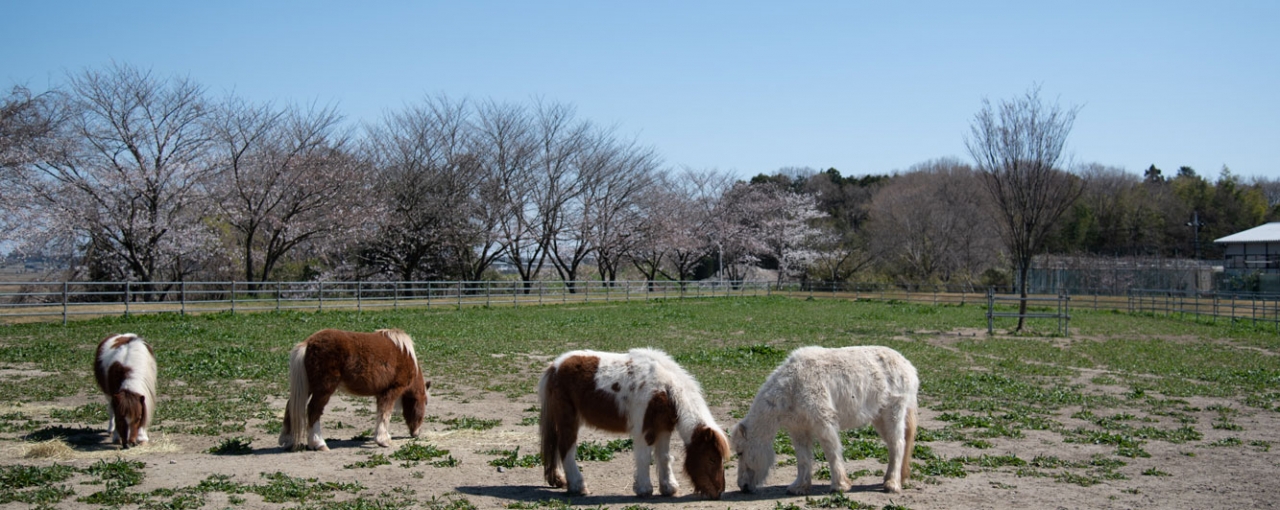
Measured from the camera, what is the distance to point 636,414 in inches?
252

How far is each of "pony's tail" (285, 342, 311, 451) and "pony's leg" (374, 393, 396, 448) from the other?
665mm

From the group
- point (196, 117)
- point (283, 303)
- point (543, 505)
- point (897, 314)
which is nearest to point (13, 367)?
point (543, 505)

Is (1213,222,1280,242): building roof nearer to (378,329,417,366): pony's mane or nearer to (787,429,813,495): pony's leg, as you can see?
(787,429,813,495): pony's leg

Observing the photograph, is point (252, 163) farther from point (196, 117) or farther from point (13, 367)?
point (13, 367)

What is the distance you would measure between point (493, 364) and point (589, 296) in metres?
24.7

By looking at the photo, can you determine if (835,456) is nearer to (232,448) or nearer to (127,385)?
(232,448)

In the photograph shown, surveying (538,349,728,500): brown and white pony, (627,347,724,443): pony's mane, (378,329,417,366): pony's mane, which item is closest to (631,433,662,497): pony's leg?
(538,349,728,500): brown and white pony

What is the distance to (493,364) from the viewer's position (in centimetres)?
1504

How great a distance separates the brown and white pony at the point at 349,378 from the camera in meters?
7.96

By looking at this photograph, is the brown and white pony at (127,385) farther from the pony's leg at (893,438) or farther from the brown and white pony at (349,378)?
the pony's leg at (893,438)

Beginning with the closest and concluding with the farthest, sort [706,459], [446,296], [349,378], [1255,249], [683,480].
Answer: [706,459] < [683,480] < [349,378] < [446,296] < [1255,249]

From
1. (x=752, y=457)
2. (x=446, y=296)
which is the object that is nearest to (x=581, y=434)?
(x=752, y=457)

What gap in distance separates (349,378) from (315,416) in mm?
455

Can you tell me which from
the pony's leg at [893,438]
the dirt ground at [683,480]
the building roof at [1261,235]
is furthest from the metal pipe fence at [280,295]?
the building roof at [1261,235]
